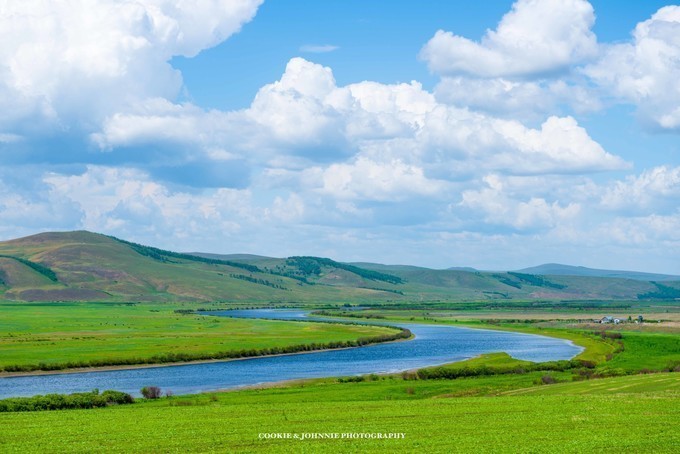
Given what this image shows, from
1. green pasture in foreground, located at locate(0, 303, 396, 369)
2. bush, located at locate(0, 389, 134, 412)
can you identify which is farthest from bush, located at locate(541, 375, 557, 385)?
green pasture in foreground, located at locate(0, 303, 396, 369)

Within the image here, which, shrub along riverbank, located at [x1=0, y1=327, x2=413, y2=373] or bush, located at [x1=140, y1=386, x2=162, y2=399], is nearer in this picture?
bush, located at [x1=140, y1=386, x2=162, y2=399]

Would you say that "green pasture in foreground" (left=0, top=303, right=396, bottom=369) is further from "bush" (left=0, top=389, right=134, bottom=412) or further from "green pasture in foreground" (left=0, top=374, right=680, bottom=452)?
"green pasture in foreground" (left=0, top=374, right=680, bottom=452)

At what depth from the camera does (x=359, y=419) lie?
45094mm

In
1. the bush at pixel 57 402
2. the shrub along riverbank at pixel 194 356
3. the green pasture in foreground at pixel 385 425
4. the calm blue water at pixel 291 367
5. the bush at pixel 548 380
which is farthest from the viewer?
the shrub along riverbank at pixel 194 356

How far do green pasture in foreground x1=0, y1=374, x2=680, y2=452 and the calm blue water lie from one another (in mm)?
25018

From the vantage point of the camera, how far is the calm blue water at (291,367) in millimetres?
82375

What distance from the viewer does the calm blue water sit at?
8238 centimetres

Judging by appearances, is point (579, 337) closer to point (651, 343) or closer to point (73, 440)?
point (651, 343)

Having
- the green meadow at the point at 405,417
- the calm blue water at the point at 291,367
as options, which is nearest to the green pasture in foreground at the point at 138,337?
the calm blue water at the point at 291,367

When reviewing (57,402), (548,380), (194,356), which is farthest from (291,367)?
(57,402)

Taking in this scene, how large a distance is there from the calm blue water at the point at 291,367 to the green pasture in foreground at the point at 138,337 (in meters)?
11.7

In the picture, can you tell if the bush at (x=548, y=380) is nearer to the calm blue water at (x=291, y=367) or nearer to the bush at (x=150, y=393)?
the calm blue water at (x=291, y=367)

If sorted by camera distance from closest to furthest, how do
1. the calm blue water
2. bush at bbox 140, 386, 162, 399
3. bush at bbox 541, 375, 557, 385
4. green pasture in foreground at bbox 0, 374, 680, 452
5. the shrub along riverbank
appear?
green pasture in foreground at bbox 0, 374, 680, 452
bush at bbox 140, 386, 162, 399
bush at bbox 541, 375, 557, 385
the calm blue water
the shrub along riverbank

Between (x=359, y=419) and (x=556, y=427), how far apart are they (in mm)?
11582
